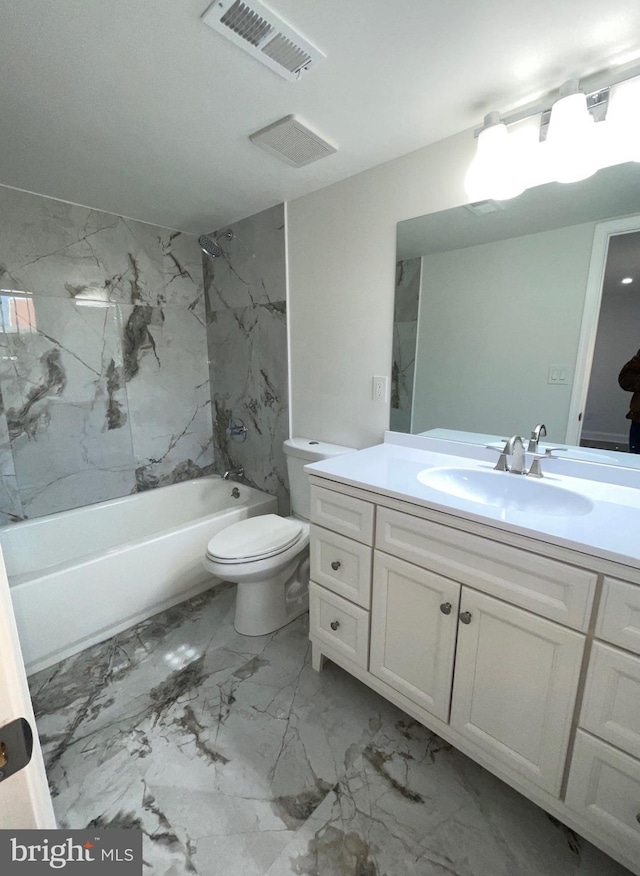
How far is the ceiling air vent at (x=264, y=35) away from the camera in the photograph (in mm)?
930

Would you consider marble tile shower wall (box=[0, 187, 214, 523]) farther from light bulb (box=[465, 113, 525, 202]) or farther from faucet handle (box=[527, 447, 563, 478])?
faucet handle (box=[527, 447, 563, 478])

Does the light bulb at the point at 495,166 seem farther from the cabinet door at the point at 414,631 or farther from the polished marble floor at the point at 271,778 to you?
the polished marble floor at the point at 271,778

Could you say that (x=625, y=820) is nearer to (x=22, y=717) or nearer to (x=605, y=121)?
(x=22, y=717)

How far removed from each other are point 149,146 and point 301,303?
909 mm

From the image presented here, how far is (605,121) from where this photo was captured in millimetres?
1146

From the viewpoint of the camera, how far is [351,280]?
183 cm

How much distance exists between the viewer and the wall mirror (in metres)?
1.21

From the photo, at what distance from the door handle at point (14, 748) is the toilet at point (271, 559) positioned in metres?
1.21

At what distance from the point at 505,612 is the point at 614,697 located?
25 cm

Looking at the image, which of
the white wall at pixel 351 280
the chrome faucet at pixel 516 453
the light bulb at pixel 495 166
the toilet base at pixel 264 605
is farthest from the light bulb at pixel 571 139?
the toilet base at pixel 264 605

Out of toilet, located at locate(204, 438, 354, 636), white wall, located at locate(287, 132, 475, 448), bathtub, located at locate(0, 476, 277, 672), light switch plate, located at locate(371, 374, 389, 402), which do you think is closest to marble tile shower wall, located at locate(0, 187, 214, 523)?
bathtub, located at locate(0, 476, 277, 672)

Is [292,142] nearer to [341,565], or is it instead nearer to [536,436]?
[536,436]

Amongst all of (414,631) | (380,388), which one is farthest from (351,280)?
(414,631)

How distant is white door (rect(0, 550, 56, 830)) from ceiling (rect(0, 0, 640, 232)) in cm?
134
